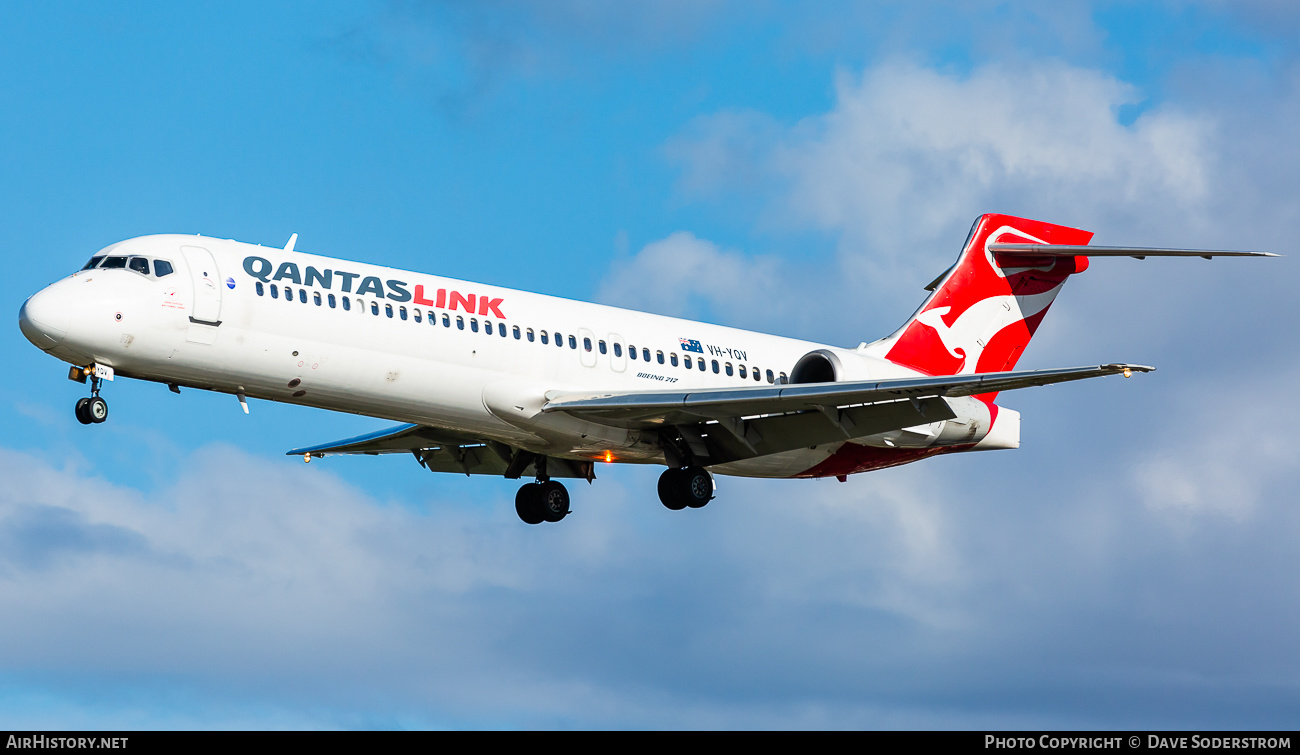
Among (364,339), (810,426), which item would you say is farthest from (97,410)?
(810,426)

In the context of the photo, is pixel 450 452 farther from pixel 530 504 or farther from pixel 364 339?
pixel 364 339

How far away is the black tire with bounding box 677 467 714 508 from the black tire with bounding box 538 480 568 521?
331 cm

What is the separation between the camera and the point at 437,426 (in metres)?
23.8

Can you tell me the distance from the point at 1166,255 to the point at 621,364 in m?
9.88

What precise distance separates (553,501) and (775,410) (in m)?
5.44

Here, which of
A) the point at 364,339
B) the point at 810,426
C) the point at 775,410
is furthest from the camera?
the point at 810,426

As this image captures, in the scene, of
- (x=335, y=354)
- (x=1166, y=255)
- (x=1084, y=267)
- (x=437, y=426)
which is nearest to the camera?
(x=335, y=354)

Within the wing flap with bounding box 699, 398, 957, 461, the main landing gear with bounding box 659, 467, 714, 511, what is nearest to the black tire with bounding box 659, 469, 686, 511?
the main landing gear with bounding box 659, 467, 714, 511

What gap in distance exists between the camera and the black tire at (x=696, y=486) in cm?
2528

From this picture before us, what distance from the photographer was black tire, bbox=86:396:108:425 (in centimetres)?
2064

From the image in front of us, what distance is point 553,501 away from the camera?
27.9 m
